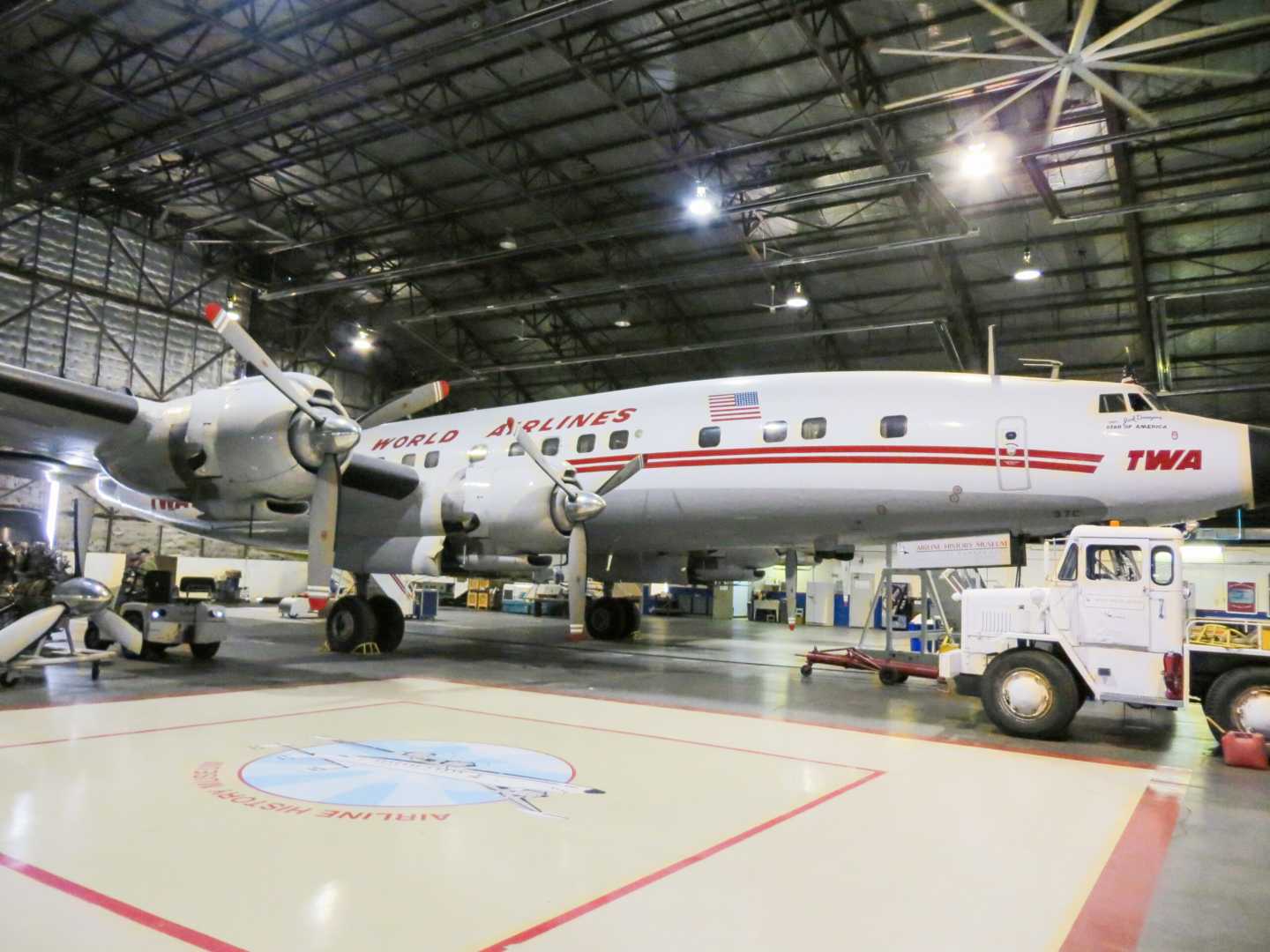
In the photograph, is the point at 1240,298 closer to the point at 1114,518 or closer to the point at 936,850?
the point at 1114,518

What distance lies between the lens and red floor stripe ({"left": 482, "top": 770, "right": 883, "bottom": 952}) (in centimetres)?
317

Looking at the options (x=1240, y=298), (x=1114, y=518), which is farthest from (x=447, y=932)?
(x=1240, y=298)

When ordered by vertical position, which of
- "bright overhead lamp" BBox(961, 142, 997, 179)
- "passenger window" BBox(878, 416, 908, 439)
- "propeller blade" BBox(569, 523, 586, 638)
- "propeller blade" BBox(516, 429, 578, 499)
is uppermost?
"bright overhead lamp" BBox(961, 142, 997, 179)

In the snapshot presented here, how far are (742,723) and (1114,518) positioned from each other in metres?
5.68

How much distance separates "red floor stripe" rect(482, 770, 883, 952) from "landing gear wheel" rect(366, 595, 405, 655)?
982 cm

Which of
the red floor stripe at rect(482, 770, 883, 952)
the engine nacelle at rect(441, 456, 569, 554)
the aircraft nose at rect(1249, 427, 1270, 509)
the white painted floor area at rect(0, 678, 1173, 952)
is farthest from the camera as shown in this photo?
the engine nacelle at rect(441, 456, 569, 554)

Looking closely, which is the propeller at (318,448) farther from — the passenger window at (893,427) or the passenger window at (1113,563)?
the passenger window at (1113,563)

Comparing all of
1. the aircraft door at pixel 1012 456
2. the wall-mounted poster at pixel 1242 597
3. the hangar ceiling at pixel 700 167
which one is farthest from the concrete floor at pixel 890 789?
→ the wall-mounted poster at pixel 1242 597

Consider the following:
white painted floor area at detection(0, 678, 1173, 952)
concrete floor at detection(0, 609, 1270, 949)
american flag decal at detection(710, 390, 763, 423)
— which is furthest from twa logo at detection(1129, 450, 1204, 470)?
american flag decal at detection(710, 390, 763, 423)

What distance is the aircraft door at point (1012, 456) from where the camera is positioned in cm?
1058

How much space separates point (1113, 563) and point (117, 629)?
35.9ft

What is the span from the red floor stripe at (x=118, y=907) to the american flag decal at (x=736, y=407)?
1031 cm

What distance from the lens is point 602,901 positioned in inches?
140

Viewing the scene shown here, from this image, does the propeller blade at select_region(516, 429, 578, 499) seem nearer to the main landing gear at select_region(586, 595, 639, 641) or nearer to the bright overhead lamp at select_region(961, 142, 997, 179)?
the main landing gear at select_region(586, 595, 639, 641)
